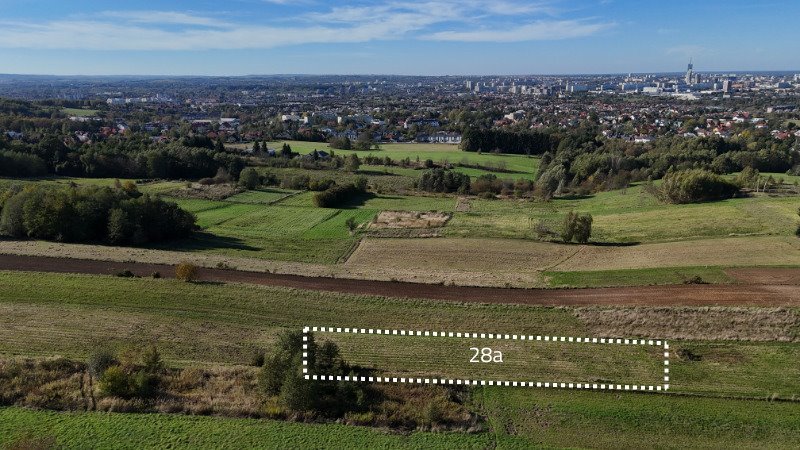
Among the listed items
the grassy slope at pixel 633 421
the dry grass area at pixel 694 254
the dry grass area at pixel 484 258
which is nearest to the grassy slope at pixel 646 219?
the dry grass area at pixel 694 254

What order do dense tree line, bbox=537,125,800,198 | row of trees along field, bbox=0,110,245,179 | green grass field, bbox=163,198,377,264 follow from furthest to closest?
row of trees along field, bbox=0,110,245,179 → dense tree line, bbox=537,125,800,198 → green grass field, bbox=163,198,377,264

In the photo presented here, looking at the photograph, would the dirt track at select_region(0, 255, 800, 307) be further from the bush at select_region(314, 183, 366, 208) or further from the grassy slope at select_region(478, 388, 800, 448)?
the bush at select_region(314, 183, 366, 208)

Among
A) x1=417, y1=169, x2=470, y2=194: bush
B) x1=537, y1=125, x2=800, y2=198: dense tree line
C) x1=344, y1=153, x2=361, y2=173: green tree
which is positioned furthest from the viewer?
x1=344, y1=153, x2=361, y2=173: green tree

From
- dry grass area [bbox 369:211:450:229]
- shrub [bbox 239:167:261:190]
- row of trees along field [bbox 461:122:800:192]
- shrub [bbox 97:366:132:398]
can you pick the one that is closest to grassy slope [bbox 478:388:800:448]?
shrub [bbox 97:366:132:398]

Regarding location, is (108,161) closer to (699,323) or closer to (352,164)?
(352,164)

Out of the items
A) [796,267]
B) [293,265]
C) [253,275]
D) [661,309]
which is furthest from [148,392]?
[796,267]

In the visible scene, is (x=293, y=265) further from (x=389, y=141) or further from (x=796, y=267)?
(x=389, y=141)

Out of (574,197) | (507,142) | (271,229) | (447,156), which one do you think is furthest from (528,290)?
(507,142)
